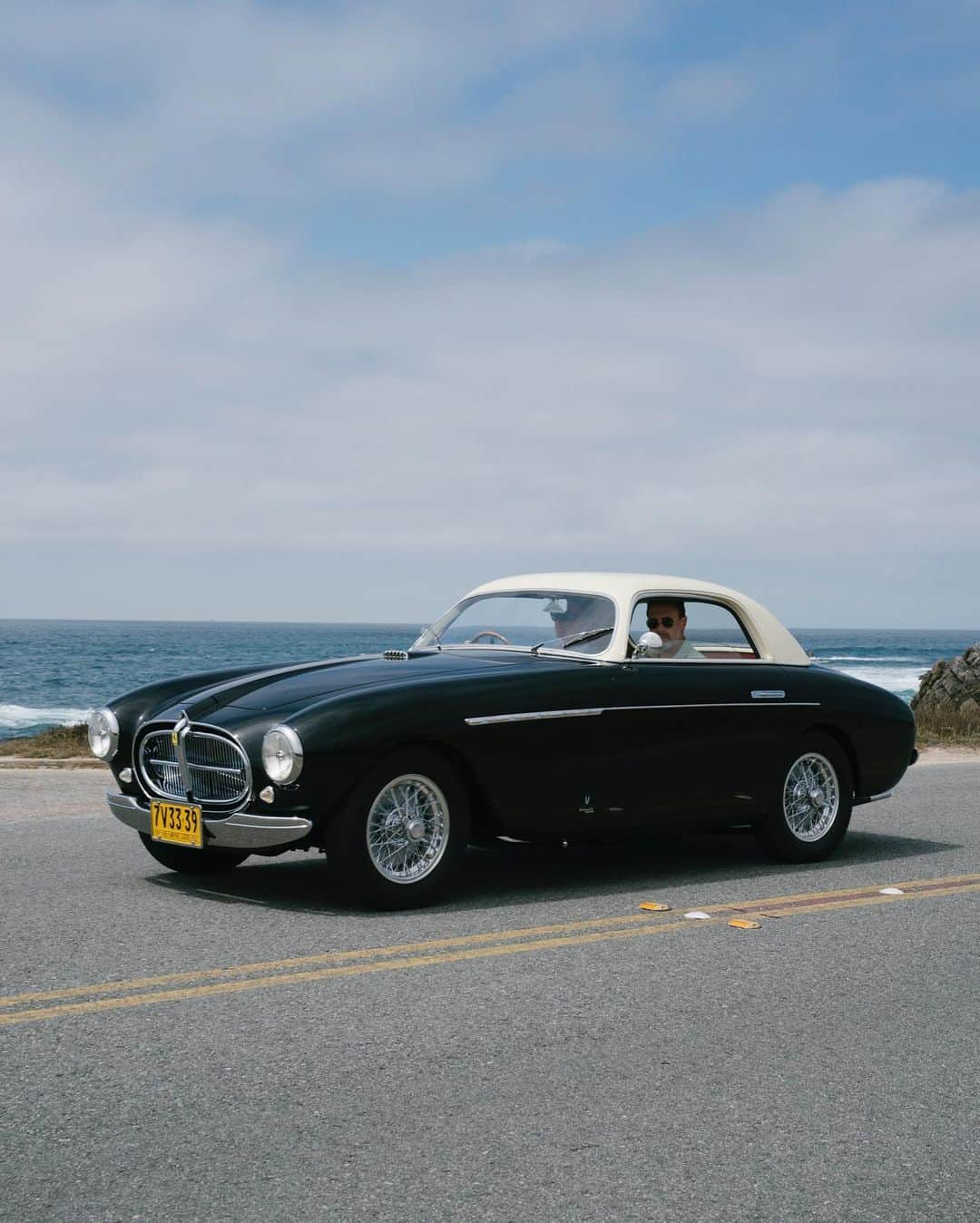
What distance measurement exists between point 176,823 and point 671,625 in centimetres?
322

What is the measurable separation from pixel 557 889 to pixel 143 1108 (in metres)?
3.80

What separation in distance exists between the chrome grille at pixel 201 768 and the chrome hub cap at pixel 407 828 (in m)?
0.66

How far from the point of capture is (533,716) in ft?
24.3

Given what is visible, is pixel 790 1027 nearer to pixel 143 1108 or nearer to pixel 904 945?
pixel 904 945

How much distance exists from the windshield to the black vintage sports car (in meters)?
0.01

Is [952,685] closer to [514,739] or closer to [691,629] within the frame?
[691,629]

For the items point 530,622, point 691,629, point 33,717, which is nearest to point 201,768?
point 530,622

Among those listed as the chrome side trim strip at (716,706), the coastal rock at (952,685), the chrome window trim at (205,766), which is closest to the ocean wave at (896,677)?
the coastal rock at (952,685)

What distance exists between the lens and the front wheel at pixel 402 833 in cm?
677

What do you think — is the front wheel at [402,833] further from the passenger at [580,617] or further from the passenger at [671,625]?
the passenger at [671,625]

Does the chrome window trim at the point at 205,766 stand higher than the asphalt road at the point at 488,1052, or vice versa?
the chrome window trim at the point at 205,766

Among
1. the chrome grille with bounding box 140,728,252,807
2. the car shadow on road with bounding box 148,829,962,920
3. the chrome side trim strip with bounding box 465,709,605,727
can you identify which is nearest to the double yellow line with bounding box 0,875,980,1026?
the car shadow on road with bounding box 148,829,962,920

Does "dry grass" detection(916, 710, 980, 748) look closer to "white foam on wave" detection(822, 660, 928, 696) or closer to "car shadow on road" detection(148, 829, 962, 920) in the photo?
"car shadow on road" detection(148, 829, 962, 920)

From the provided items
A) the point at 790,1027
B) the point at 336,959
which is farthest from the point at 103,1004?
the point at 790,1027
